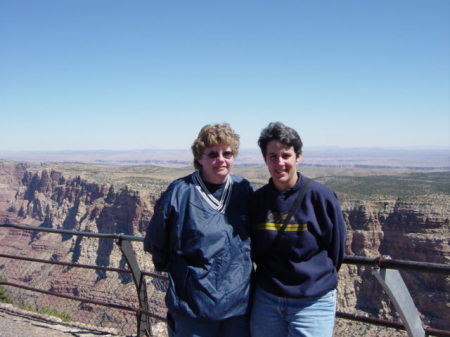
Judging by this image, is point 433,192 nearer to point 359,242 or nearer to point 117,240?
point 359,242

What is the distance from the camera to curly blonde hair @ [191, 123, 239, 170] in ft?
9.74

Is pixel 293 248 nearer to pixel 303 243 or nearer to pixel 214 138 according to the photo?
pixel 303 243

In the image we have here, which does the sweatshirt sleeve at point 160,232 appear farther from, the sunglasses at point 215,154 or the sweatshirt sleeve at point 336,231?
the sweatshirt sleeve at point 336,231

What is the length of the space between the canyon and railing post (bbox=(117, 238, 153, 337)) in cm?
520

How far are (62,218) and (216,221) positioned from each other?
247 ft

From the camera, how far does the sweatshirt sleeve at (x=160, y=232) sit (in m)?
2.87

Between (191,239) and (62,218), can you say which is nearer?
(191,239)

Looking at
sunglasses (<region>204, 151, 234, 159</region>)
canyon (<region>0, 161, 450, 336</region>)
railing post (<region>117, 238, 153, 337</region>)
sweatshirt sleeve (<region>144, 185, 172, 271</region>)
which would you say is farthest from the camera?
canyon (<region>0, 161, 450, 336</region>)

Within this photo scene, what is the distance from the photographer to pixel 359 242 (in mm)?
35000

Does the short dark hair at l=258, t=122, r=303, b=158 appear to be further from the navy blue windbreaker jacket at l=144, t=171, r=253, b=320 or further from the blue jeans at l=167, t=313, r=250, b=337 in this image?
the blue jeans at l=167, t=313, r=250, b=337

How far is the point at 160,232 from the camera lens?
2.87 metres

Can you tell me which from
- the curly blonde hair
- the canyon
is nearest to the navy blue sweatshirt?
the curly blonde hair

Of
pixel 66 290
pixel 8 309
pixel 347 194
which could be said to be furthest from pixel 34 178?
pixel 8 309

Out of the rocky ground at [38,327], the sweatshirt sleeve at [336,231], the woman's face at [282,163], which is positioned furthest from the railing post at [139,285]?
the sweatshirt sleeve at [336,231]
